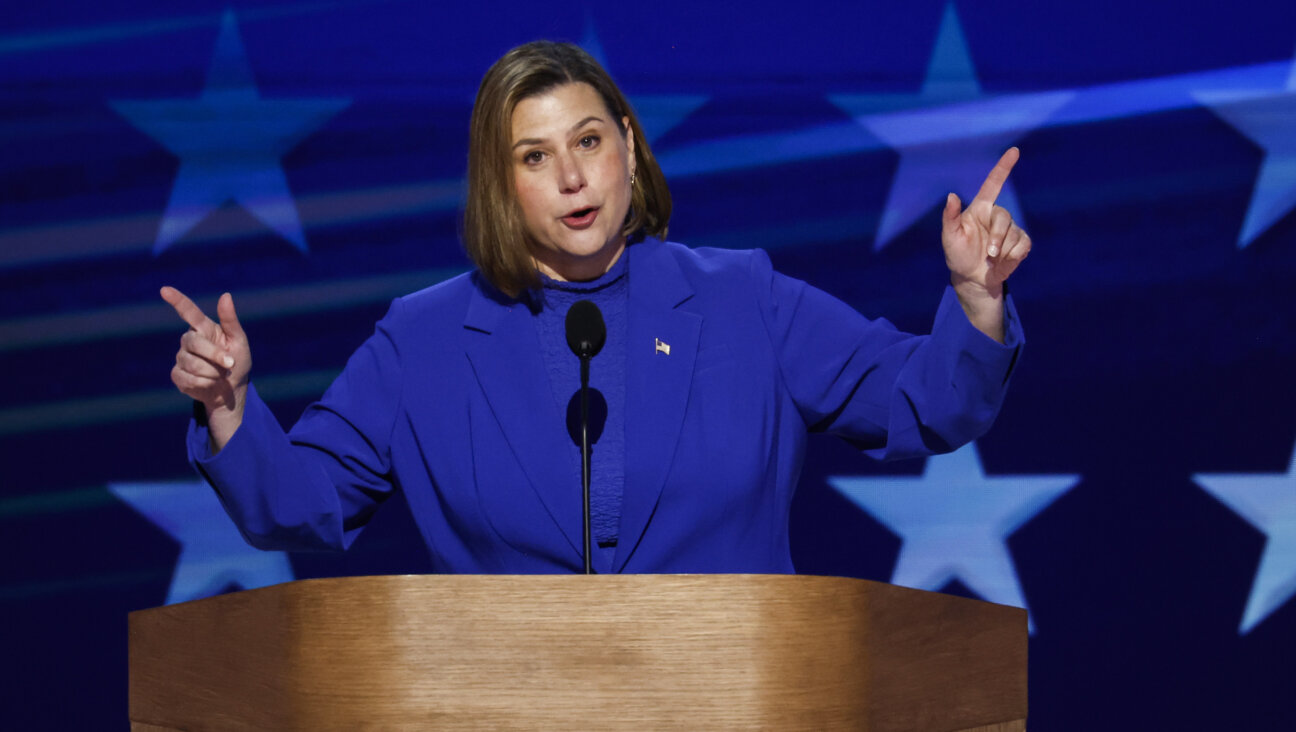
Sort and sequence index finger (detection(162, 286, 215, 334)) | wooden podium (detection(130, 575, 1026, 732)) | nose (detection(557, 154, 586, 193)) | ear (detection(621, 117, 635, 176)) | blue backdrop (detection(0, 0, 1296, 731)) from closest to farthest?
wooden podium (detection(130, 575, 1026, 732))
index finger (detection(162, 286, 215, 334))
nose (detection(557, 154, 586, 193))
ear (detection(621, 117, 635, 176))
blue backdrop (detection(0, 0, 1296, 731))

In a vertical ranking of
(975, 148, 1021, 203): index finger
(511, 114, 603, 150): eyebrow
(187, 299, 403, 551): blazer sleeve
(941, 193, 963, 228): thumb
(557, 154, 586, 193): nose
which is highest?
(511, 114, 603, 150): eyebrow

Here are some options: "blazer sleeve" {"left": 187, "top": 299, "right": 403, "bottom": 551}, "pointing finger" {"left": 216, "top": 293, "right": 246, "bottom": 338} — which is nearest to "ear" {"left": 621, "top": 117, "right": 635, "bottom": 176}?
"blazer sleeve" {"left": 187, "top": 299, "right": 403, "bottom": 551}

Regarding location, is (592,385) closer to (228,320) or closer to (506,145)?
(506,145)

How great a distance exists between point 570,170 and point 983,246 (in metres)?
0.53

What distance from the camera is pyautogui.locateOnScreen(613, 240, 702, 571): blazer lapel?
155cm

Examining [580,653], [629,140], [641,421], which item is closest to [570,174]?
[629,140]

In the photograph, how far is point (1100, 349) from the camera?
8.78 ft

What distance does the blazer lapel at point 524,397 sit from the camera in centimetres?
154

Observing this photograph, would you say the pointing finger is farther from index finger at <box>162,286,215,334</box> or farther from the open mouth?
the open mouth

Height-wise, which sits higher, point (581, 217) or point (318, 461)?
point (581, 217)

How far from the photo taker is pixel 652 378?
1.62 m

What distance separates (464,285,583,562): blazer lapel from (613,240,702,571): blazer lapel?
67 mm

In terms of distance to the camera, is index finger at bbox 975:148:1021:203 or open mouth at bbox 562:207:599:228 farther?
open mouth at bbox 562:207:599:228

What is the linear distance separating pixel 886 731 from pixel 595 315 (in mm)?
→ 501
